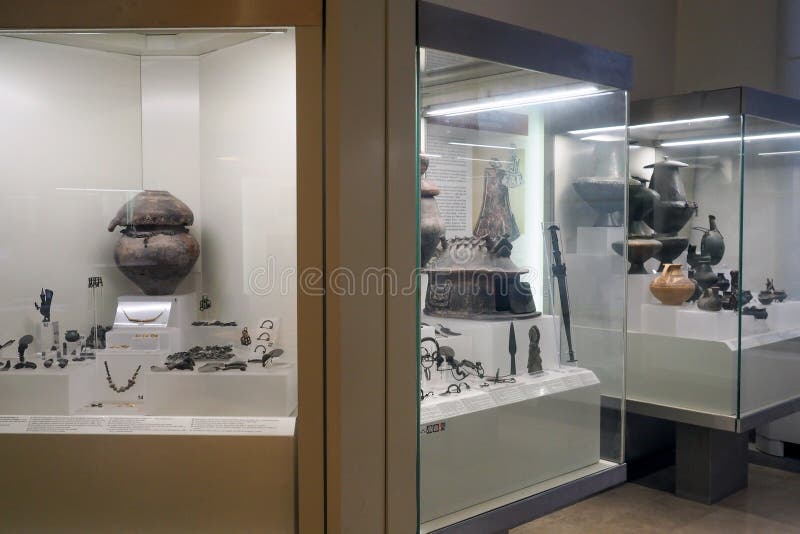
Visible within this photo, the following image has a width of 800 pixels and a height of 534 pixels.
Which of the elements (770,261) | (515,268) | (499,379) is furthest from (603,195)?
(770,261)

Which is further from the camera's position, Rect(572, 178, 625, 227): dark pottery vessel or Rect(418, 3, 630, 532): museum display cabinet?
Rect(572, 178, 625, 227): dark pottery vessel

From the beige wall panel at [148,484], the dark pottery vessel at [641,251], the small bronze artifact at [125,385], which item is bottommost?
the beige wall panel at [148,484]

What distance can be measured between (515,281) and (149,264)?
1.36 meters

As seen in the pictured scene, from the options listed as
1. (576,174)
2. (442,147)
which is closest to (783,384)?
(576,174)

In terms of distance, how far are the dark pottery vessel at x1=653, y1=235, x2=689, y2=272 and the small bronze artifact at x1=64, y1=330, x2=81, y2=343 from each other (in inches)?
128

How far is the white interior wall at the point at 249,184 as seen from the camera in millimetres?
2328

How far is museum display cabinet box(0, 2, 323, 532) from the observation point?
234cm

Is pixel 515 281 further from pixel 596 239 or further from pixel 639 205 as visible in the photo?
pixel 639 205

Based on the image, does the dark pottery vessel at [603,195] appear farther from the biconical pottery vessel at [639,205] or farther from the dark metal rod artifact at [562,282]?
the biconical pottery vessel at [639,205]

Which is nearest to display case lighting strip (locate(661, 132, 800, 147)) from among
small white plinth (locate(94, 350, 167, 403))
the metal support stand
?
the metal support stand

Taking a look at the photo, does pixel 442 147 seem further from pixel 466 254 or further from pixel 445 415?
pixel 445 415

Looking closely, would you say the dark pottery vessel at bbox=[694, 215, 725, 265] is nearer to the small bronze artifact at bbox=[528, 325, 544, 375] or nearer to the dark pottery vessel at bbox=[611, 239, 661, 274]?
the dark pottery vessel at bbox=[611, 239, 661, 274]

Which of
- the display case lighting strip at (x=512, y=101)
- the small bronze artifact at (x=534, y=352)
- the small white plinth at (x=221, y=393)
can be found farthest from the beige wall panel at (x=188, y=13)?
the small bronze artifact at (x=534, y=352)

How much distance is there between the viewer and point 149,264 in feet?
7.89
